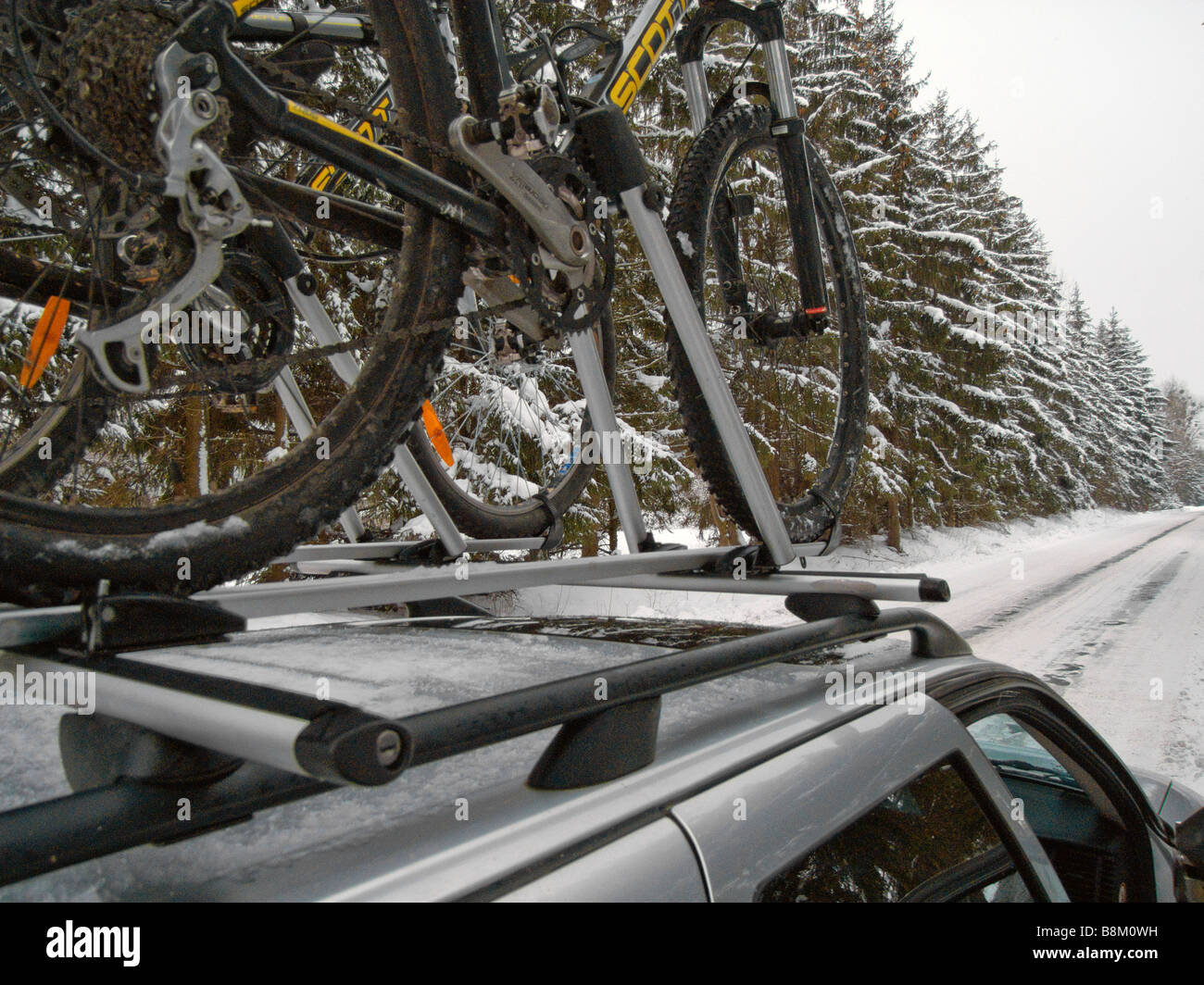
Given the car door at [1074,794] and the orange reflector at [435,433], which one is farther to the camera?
the orange reflector at [435,433]

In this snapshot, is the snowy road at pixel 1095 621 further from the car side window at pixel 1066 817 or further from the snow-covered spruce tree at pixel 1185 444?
the snow-covered spruce tree at pixel 1185 444

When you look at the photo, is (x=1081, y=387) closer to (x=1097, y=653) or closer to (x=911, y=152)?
(x=911, y=152)

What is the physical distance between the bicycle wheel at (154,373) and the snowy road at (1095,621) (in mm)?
4464

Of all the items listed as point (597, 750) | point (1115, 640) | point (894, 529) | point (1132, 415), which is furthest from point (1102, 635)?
point (1132, 415)

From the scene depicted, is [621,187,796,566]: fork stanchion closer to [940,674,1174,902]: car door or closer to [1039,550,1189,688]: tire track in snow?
[940,674,1174,902]: car door

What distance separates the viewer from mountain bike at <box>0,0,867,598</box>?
4.50ft

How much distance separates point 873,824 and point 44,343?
1.68 meters

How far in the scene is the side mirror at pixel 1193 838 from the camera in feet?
5.10

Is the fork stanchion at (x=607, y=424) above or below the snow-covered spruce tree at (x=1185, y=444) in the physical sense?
below

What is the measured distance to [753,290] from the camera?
3357 millimetres

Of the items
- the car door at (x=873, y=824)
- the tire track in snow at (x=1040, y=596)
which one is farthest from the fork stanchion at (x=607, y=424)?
the tire track in snow at (x=1040, y=596)

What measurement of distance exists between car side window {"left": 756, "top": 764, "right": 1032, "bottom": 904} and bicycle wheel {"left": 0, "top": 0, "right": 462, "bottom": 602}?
101cm

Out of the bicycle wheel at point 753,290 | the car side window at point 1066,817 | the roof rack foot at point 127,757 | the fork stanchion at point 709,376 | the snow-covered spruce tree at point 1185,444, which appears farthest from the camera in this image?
the snow-covered spruce tree at point 1185,444

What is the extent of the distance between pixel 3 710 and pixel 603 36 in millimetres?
2795
